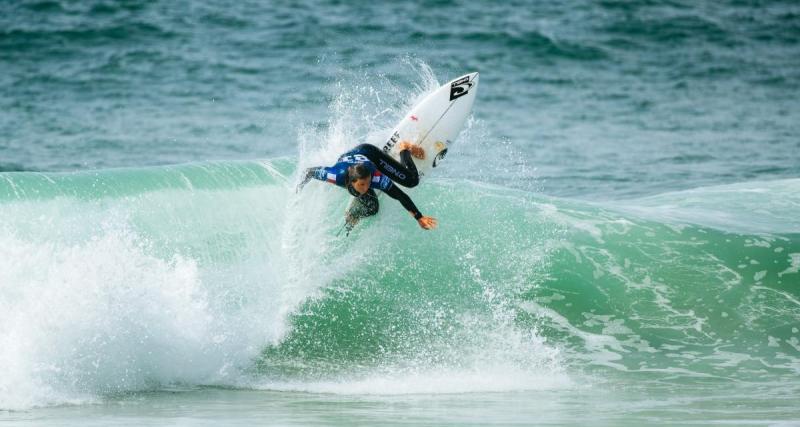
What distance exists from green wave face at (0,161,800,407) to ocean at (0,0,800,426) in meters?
0.02

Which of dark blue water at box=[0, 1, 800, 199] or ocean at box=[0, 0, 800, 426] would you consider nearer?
ocean at box=[0, 0, 800, 426]

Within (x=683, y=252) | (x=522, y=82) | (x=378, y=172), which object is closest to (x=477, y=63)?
(x=522, y=82)

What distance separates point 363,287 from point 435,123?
1731 millimetres

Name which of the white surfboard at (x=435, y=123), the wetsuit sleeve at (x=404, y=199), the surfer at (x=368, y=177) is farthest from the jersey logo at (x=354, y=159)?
the white surfboard at (x=435, y=123)

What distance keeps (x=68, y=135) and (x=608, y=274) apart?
11001mm

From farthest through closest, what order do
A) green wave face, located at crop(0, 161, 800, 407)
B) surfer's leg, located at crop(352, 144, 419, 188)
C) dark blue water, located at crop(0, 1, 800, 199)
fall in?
dark blue water, located at crop(0, 1, 800, 199)
surfer's leg, located at crop(352, 144, 419, 188)
green wave face, located at crop(0, 161, 800, 407)

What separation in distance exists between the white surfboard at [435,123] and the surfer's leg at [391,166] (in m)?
0.54

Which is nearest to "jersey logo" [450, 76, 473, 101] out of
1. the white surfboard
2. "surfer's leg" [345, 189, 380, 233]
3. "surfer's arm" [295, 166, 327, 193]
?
the white surfboard

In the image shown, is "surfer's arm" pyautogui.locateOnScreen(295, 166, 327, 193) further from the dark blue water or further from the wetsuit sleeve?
the dark blue water

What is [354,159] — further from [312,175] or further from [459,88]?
[459,88]

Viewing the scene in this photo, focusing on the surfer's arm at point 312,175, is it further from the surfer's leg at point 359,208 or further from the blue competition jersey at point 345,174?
the surfer's leg at point 359,208

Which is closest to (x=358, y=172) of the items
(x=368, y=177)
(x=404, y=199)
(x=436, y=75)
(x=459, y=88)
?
(x=368, y=177)

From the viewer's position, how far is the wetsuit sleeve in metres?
9.14

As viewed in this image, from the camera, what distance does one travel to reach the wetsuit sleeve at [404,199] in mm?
9141
